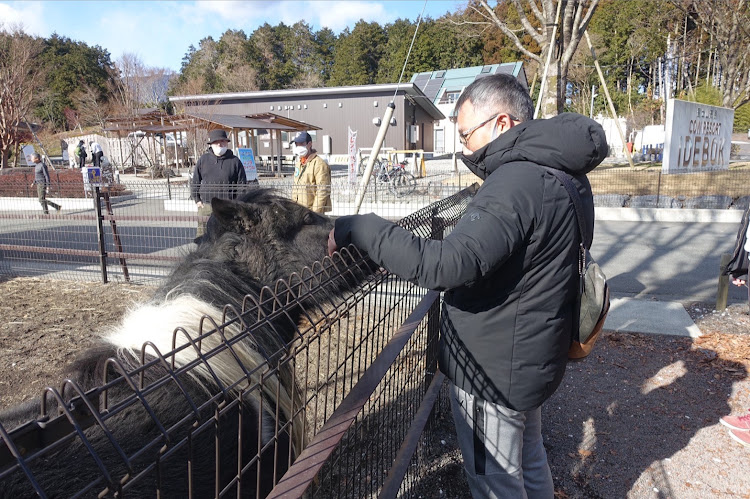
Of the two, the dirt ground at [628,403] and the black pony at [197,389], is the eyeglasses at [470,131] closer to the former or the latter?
the black pony at [197,389]

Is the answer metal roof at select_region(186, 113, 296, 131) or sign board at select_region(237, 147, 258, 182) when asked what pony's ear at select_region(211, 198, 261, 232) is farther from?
metal roof at select_region(186, 113, 296, 131)

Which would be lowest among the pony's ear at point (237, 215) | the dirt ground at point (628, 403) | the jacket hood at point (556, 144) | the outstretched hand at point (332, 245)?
the dirt ground at point (628, 403)

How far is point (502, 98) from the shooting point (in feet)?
5.68

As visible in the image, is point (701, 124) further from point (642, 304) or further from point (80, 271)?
point (80, 271)

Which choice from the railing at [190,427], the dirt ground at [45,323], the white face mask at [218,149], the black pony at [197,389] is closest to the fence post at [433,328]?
the railing at [190,427]

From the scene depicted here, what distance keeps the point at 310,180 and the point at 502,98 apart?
5.20 metres

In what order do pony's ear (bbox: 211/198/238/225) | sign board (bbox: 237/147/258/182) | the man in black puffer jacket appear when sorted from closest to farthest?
1. the man in black puffer jacket
2. pony's ear (bbox: 211/198/238/225)
3. sign board (bbox: 237/147/258/182)

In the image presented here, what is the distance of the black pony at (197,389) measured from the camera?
100 centimetres

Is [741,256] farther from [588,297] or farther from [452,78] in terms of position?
[452,78]

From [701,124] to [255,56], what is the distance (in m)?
57.0

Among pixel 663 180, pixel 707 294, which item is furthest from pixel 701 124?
pixel 707 294

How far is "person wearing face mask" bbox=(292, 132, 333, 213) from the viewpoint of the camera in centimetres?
653

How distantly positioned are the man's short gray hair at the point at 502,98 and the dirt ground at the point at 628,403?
195 cm

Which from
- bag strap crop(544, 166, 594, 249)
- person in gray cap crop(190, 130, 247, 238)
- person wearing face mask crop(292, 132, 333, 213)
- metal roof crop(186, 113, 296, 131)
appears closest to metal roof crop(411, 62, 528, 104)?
metal roof crop(186, 113, 296, 131)
